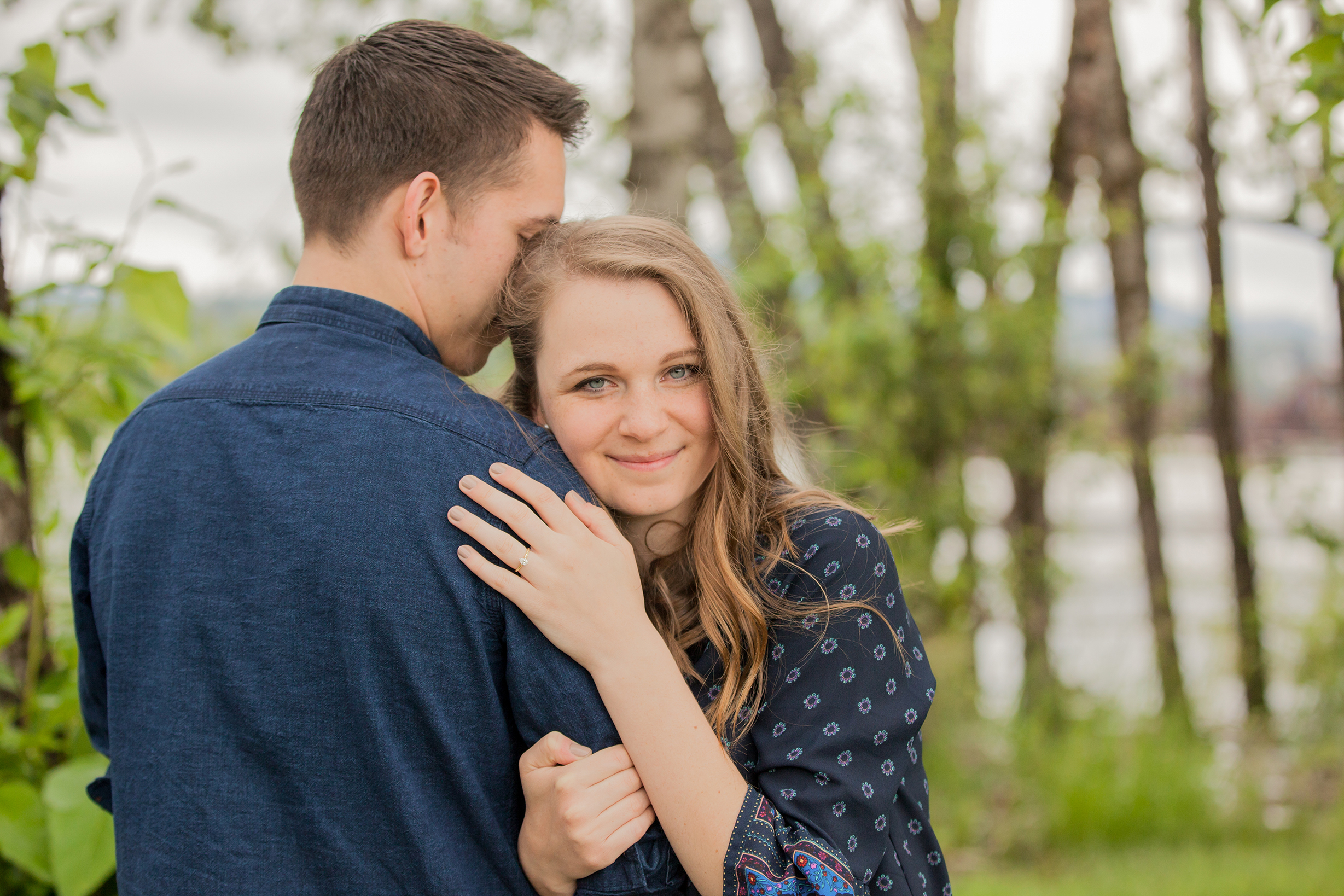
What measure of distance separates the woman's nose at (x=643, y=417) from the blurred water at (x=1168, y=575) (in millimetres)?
4071

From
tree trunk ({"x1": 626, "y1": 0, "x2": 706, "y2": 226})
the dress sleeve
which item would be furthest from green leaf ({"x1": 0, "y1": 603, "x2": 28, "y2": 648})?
tree trunk ({"x1": 626, "y1": 0, "x2": 706, "y2": 226})

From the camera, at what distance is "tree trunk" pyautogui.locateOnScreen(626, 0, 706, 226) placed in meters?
4.37

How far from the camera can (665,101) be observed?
14.4 ft

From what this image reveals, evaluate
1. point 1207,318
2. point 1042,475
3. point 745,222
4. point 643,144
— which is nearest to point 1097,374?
point 1042,475

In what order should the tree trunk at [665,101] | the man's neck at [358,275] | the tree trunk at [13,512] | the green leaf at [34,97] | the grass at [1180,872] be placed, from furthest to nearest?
the tree trunk at [665,101] < the grass at [1180,872] < the tree trunk at [13,512] < the green leaf at [34,97] < the man's neck at [358,275]

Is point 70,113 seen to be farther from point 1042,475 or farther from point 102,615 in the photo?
point 1042,475

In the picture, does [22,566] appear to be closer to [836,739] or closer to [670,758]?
[670,758]

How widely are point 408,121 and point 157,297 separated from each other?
786 mm

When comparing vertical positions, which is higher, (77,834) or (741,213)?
(741,213)

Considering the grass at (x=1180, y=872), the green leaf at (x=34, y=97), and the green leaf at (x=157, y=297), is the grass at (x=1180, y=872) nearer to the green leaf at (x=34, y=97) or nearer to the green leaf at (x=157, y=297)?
the green leaf at (x=157, y=297)

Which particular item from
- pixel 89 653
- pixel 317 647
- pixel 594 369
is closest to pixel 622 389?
pixel 594 369

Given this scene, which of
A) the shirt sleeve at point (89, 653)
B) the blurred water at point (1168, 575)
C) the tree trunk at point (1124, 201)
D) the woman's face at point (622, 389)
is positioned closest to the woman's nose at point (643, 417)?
the woman's face at point (622, 389)

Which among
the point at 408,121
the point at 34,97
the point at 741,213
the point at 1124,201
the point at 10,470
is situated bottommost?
the point at 10,470

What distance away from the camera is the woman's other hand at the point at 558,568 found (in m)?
1.24
